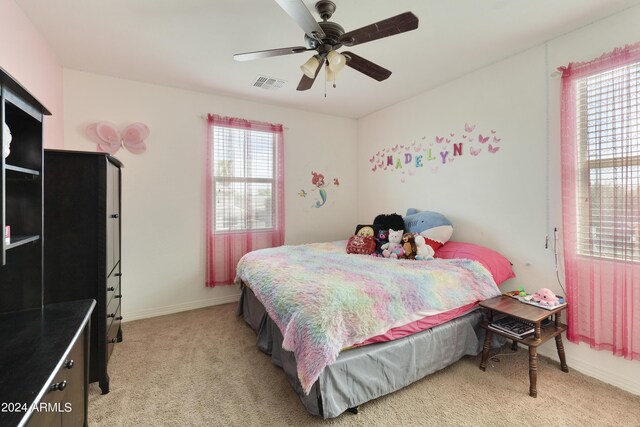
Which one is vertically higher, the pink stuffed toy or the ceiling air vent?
the ceiling air vent

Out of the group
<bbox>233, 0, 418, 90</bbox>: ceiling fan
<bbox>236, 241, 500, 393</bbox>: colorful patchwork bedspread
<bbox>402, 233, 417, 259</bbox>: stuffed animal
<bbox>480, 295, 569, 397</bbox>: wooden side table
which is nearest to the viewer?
<bbox>233, 0, 418, 90</bbox>: ceiling fan

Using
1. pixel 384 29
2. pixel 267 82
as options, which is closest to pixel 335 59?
pixel 384 29

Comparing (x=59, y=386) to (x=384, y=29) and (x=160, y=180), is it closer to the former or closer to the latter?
(x=384, y=29)

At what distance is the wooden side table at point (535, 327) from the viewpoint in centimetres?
184

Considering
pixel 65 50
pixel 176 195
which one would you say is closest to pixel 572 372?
pixel 176 195

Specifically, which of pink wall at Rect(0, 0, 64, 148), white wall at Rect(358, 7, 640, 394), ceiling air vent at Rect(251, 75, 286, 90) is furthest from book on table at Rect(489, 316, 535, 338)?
pink wall at Rect(0, 0, 64, 148)

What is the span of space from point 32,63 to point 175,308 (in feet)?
8.28

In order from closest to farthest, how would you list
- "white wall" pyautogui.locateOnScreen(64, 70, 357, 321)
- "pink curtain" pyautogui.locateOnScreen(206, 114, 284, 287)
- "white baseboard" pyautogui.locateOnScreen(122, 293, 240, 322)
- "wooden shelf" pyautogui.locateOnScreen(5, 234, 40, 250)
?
"wooden shelf" pyautogui.locateOnScreen(5, 234, 40, 250)
"white wall" pyautogui.locateOnScreen(64, 70, 357, 321)
"white baseboard" pyautogui.locateOnScreen(122, 293, 240, 322)
"pink curtain" pyautogui.locateOnScreen(206, 114, 284, 287)

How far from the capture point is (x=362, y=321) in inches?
67.0

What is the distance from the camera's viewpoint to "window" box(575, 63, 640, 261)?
6.08ft

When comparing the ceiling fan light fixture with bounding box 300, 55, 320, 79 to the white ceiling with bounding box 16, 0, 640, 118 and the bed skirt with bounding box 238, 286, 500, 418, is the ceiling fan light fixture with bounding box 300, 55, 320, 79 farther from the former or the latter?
the bed skirt with bounding box 238, 286, 500, 418

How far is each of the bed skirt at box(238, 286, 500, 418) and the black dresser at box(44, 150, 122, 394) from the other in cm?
112

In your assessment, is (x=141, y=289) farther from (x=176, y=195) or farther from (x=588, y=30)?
(x=588, y=30)

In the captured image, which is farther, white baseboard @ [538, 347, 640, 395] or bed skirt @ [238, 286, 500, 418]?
white baseboard @ [538, 347, 640, 395]
